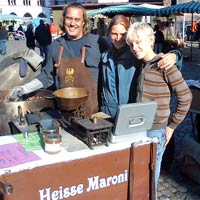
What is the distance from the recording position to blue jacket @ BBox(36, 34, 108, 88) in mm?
2654

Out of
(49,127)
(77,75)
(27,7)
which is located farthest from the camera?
(27,7)

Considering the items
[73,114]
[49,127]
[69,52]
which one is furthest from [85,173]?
[69,52]

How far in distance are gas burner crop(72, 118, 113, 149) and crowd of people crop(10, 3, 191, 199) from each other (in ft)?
1.01

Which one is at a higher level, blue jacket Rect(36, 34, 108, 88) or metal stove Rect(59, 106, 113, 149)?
blue jacket Rect(36, 34, 108, 88)

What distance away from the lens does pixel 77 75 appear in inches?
104

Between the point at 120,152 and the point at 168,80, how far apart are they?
19.2 inches

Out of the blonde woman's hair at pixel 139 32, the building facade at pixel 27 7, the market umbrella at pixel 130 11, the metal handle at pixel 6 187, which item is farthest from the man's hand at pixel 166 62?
the building facade at pixel 27 7

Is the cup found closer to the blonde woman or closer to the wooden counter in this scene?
the wooden counter

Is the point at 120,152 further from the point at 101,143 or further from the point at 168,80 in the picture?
the point at 168,80

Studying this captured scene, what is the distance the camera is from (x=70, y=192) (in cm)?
187

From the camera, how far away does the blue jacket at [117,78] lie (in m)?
2.36

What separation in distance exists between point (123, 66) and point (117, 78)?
0.09m

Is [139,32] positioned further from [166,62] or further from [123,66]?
[123,66]

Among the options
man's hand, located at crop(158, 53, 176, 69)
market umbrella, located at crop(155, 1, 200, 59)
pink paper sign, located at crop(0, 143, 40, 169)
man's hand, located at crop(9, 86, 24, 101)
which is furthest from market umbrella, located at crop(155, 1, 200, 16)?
pink paper sign, located at crop(0, 143, 40, 169)
